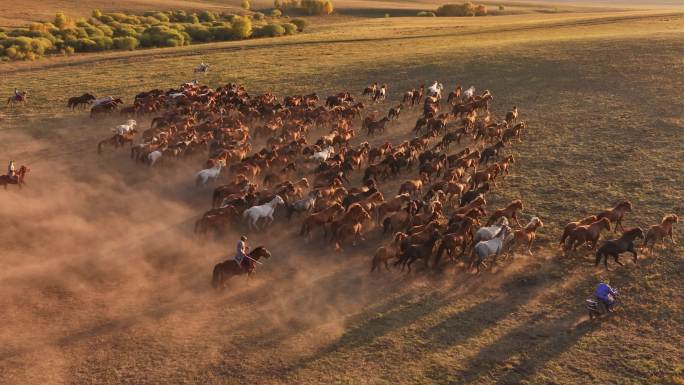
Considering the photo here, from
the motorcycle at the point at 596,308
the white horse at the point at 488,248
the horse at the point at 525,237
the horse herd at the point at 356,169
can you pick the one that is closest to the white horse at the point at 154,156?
the horse herd at the point at 356,169

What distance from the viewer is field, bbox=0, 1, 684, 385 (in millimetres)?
10398

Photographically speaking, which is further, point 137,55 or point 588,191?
point 137,55

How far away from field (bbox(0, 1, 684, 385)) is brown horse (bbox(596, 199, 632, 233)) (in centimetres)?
100

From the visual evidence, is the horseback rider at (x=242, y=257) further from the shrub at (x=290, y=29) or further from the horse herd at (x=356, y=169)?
the shrub at (x=290, y=29)

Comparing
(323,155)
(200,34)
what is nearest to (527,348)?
(323,155)

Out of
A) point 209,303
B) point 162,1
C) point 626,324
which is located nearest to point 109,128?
point 209,303

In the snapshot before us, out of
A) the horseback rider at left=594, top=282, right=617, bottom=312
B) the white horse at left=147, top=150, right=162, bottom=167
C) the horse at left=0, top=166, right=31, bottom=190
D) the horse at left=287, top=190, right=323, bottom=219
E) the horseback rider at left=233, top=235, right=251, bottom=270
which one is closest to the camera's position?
the horseback rider at left=594, top=282, right=617, bottom=312

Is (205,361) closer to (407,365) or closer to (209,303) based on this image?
(209,303)

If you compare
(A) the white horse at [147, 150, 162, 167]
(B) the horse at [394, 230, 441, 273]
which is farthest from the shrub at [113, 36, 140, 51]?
(B) the horse at [394, 230, 441, 273]

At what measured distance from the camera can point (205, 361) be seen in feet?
34.7

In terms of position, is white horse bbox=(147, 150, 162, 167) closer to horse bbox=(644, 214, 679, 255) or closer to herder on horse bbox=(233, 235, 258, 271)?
herder on horse bbox=(233, 235, 258, 271)

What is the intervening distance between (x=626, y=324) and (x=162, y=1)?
104 m

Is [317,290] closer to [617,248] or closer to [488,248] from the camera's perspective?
[488,248]

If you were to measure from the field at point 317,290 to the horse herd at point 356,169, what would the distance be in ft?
1.88
